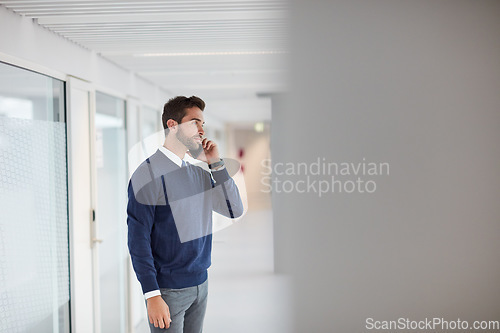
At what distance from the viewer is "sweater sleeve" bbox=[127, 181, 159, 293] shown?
2.09 m

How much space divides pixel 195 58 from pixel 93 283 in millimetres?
1992

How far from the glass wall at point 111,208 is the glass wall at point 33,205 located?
0.69 m

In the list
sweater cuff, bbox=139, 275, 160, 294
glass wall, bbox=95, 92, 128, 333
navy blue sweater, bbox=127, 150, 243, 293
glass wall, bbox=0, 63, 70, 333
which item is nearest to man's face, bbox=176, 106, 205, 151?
navy blue sweater, bbox=127, 150, 243, 293

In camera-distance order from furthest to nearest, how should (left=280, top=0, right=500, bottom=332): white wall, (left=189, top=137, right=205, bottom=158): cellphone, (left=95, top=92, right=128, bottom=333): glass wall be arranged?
(left=95, top=92, right=128, bottom=333): glass wall
(left=280, top=0, right=500, bottom=332): white wall
(left=189, top=137, right=205, bottom=158): cellphone

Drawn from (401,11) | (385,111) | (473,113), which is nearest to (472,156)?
(473,113)

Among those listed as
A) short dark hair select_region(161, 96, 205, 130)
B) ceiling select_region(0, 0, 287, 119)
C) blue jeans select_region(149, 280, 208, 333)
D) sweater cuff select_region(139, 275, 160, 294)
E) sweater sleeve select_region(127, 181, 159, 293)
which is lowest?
blue jeans select_region(149, 280, 208, 333)

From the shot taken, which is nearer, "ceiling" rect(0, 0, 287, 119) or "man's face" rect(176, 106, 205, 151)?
"man's face" rect(176, 106, 205, 151)

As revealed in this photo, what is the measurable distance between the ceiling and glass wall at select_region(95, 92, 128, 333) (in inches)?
19.9

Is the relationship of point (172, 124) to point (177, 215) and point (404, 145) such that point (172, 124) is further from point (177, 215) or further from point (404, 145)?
point (404, 145)

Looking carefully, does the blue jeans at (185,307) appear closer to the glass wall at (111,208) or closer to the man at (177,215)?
the man at (177,215)

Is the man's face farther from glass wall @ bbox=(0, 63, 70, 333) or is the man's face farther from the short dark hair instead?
glass wall @ bbox=(0, 63, 70, 333)

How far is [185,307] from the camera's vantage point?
2250 millimetres

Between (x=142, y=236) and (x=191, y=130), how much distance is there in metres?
0.55

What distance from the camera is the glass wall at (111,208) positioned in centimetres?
418
